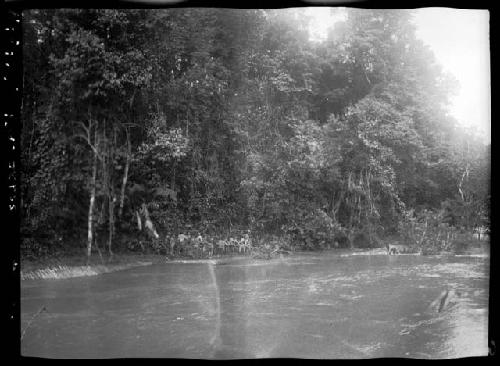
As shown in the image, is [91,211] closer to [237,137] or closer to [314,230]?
[237,137]

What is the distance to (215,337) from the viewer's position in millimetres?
3422

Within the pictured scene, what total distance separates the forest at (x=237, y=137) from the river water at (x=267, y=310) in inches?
8.1

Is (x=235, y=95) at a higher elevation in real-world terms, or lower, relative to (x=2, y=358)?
higher

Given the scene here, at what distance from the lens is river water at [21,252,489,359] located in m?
3.37

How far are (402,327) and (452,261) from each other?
0.69 meters

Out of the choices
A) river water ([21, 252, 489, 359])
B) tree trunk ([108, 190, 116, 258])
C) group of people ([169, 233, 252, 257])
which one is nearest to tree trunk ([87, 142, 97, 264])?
tree trunk ([108, 190, 116, 258])

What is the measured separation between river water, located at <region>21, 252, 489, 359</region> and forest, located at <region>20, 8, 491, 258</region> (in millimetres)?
206

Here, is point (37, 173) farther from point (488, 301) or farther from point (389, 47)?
point (488, 301)

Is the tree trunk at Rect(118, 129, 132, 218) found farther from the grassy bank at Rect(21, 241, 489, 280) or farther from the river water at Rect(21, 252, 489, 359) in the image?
the river water at Rect(21, 252, 489, 359)

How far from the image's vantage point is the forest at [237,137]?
3.65 m

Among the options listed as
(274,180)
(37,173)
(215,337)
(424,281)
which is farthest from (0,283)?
(424,281)
